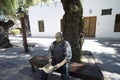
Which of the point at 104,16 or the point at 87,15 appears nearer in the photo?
the point at 104,16

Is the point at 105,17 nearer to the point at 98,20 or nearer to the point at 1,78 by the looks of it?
the point at 98,20

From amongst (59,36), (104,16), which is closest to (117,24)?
(104,16)

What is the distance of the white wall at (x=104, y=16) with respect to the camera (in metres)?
10.2

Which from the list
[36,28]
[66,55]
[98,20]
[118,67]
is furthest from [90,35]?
[66,55]

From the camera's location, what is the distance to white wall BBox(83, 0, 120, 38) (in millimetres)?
10172

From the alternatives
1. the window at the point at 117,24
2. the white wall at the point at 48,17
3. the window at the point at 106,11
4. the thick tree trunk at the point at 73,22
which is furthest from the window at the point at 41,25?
the thick tree trunk at the point at 73,22

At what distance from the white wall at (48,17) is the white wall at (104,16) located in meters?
A: 2.82

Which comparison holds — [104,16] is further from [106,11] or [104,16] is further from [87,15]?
[87,15]

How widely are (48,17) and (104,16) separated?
561 cm

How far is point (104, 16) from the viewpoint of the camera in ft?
34.5

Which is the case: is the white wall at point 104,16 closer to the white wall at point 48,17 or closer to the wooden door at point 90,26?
the wooden door at point 90,26

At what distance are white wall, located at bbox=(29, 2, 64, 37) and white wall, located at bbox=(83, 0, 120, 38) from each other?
2.82 meters

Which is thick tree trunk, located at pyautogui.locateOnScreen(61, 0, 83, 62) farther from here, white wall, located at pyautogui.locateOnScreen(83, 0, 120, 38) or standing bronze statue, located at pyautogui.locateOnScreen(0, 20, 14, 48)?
white wall, located at pyautogui.locateOnScreen(83, 0, 120, 38)

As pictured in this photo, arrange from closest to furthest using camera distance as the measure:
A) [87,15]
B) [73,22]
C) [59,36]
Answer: [59,36], [73,22], [87,15]
